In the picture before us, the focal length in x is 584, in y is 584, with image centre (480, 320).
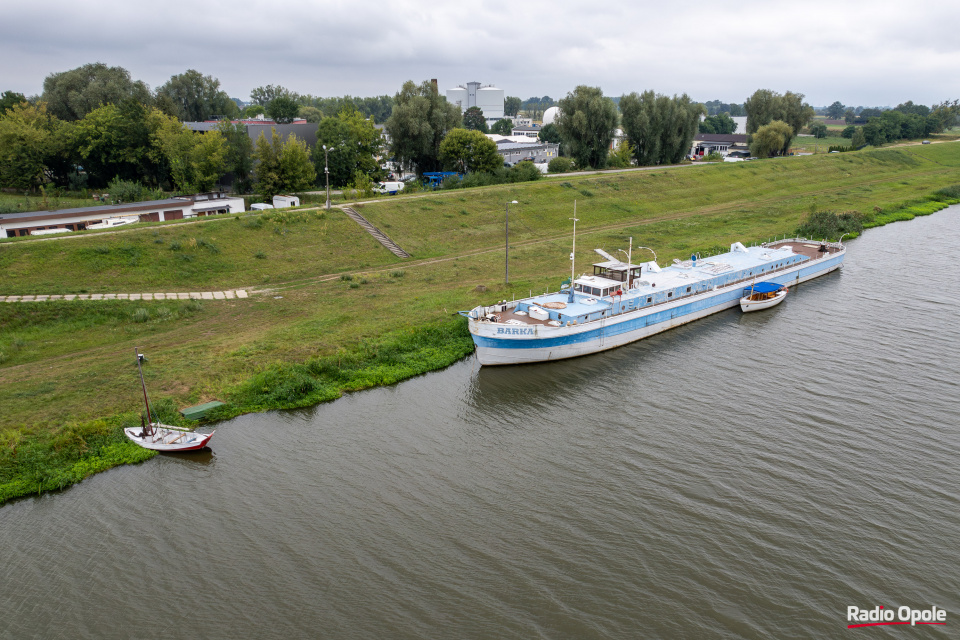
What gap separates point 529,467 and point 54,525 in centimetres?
2157

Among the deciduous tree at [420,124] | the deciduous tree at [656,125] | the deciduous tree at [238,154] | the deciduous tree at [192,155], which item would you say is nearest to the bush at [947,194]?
the deciduous tree at [656,125]

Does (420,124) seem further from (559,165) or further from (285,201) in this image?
(285,201)

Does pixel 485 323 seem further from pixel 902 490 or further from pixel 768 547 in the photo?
pixel 902 490

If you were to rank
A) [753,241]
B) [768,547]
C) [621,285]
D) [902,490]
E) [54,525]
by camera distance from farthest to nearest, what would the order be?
[753,241]
[621,285]
[902,490]
[54,525]
[768,547]

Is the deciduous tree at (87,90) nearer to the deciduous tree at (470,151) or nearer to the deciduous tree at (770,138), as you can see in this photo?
the deciduous tree at (470,151)

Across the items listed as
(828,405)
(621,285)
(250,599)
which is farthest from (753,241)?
(250,599)

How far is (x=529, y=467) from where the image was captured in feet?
96.9

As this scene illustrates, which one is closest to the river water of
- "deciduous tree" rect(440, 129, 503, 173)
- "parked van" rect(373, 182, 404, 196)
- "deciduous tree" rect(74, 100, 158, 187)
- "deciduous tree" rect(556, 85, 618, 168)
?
"parked van" rect(373, 182, 404, 196)

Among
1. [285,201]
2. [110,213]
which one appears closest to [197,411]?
[110,213]

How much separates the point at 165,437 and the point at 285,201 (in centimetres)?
5605

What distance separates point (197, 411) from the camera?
33188mm

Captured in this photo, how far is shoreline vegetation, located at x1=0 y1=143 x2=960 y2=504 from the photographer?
110 feet

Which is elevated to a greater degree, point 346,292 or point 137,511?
point 346,292

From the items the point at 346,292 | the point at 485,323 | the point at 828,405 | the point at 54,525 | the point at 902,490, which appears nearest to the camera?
the point at 54,525
